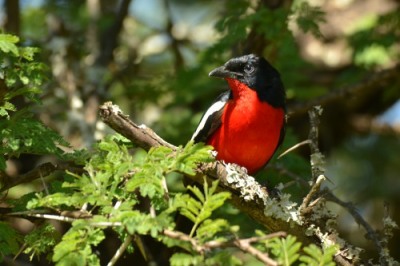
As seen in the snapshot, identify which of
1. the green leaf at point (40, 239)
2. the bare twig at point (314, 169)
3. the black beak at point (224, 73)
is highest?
the black beak at point (224, 73)

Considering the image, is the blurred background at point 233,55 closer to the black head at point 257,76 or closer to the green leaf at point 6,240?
the black head at point 257,76

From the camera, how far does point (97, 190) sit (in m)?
3.33

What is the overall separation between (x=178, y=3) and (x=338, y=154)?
2.87m

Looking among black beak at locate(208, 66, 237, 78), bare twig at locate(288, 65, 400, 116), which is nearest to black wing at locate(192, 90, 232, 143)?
black beak at locate(208, 66, 237, 78)

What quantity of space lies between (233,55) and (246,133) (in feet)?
6.85

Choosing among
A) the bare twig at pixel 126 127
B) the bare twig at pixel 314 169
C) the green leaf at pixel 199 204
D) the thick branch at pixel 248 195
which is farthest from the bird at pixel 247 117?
the green leaf at pixel 199 204

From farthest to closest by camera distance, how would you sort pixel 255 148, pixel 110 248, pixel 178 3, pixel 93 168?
pixel 178 3 < pixel 110 248 < pixel 255 148 < pixel 93 168

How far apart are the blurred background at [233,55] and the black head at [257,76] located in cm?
29

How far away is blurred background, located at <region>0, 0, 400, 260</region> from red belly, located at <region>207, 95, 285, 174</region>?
443 mm

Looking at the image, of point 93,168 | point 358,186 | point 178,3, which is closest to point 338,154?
point 358,186

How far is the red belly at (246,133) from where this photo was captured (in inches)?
210

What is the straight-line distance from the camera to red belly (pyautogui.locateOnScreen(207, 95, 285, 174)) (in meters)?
A: 5.34

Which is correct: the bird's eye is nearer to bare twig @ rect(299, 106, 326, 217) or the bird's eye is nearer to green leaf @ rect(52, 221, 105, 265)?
bare twig @ rect(299, 106, 326, 217)

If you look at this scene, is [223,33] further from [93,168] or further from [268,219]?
[93,168]
